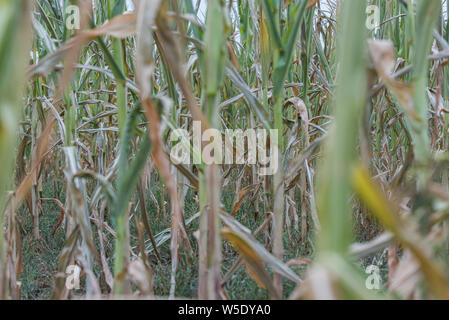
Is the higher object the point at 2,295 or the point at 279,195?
the point at 279,195

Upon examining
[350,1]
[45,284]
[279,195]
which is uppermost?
[350,1]

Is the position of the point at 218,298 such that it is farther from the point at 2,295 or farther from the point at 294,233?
the point at 294,233

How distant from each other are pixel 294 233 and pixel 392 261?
79cm

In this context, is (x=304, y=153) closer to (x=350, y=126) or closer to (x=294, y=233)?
(x=350, y=126)

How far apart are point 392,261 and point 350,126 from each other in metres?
0.35

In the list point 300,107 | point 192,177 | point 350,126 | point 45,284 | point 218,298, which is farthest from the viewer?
point 45,284

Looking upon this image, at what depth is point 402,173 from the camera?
58cm

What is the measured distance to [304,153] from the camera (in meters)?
0.66

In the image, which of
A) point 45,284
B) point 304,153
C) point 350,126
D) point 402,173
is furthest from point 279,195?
point 45,284

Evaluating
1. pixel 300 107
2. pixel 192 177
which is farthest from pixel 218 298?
pixel 300 107

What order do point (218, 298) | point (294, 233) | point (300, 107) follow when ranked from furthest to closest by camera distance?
point (294, 233)
point (300, 107)
point (218, 298)
